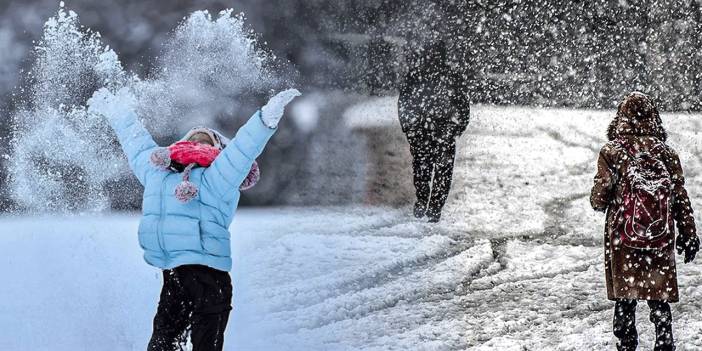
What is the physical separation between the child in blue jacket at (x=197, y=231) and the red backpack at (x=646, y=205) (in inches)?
41.1

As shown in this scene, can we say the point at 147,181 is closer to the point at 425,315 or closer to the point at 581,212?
the point at 425,315

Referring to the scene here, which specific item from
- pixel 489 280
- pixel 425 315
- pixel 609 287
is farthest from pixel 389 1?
pixel 609 287

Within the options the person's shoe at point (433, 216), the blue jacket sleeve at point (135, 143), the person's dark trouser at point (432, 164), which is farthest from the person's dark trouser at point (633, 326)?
the person's dark trouser at point (432, 164)

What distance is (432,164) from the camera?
16.6ft

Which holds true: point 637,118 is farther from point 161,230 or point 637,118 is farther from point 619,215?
point 161,230

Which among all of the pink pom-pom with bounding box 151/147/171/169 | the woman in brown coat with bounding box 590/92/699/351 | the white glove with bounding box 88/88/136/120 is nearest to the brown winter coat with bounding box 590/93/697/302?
the woman in brown coat with bounding box 590/92/699/351

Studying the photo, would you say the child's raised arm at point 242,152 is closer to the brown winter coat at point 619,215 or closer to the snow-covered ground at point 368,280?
the snow-covered ground at point 368,280

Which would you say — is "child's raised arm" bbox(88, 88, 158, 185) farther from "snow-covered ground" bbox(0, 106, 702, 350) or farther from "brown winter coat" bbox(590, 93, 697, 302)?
"brown winter coat" bbox(590, 93, 697, 302)

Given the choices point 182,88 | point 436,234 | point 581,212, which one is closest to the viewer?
point 436,234

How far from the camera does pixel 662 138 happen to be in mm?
2559

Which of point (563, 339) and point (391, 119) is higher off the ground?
point (391, 119)

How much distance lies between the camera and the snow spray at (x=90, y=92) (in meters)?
5.22

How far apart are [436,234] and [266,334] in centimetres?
180

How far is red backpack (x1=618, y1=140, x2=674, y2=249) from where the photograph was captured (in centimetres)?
242
